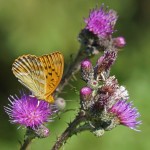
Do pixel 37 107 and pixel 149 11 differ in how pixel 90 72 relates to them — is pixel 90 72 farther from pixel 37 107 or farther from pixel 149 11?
pixel 149 11

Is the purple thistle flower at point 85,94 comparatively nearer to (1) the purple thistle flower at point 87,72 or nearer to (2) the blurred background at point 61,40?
(1) the purple thistle flower at point 87,72

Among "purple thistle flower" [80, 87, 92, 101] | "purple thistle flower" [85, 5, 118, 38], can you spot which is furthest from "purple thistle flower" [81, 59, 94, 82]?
"purple thistle flower" [85, 5, 118, 38]

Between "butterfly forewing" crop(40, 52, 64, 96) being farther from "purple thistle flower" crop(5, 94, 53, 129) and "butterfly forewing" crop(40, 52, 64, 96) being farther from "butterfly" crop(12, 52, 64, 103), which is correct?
"purple thistle flower" crop(5, 94, 53, 129)

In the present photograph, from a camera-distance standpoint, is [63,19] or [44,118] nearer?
[44,118]

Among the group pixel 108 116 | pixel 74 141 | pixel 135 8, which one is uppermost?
pixel 135 8

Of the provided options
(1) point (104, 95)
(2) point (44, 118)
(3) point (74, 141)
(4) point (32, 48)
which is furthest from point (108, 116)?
(4) point (32, 48)

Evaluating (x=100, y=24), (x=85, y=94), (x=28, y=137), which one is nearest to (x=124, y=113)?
(x=85, y=94)
